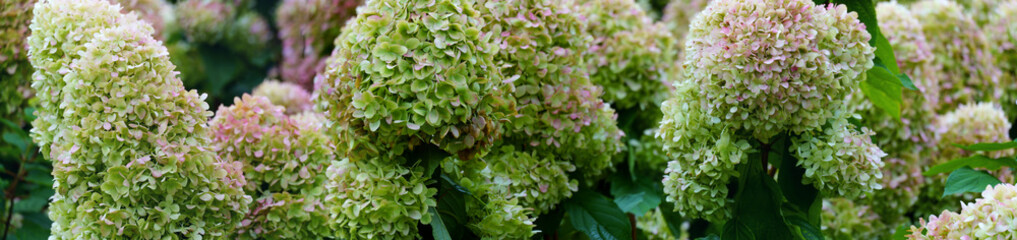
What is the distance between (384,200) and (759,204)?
0.61 meters

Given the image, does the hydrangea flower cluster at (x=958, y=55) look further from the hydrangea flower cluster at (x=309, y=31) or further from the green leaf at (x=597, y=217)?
the hydrangea flower cluster at (x=309, y=31)

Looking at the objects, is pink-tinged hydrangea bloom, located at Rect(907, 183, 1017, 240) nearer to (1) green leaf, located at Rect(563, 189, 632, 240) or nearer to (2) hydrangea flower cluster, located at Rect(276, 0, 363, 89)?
(1) green leaf, located at Rect(563, 189, 632, 240)

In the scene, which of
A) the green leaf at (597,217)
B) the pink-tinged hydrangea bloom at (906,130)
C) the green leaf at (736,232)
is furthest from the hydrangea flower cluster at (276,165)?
the pink-tinged hydrangea bloom at (906,130)

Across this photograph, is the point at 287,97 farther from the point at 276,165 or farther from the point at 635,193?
the point at 635,193

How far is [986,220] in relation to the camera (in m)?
1.14

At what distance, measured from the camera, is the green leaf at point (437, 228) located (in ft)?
4.34

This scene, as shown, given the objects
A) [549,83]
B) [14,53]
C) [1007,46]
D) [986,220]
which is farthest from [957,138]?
[14,53]

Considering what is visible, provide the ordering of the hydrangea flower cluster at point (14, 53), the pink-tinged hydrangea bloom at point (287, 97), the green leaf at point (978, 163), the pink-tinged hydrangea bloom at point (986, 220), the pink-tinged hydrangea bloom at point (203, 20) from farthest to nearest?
the pink-tinged hydrangea bloom at point (203, 20) < the pink-tinged hydrangea bloom at point (287, 97) < the hydrangea flower cluster at point (14, 53) < the green leaf at point (978, 163) < the pink-tinged hydrangea bloom at point (986, 220)

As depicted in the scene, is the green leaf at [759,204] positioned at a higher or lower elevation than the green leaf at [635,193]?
higher

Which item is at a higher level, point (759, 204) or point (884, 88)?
point (884, 88)

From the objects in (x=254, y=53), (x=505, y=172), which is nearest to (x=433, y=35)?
(x=505, y=172)

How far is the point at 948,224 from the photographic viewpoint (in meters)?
1.20

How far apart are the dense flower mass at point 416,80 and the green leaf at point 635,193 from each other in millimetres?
455

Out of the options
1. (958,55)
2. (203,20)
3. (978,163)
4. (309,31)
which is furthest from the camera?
(203,20)
